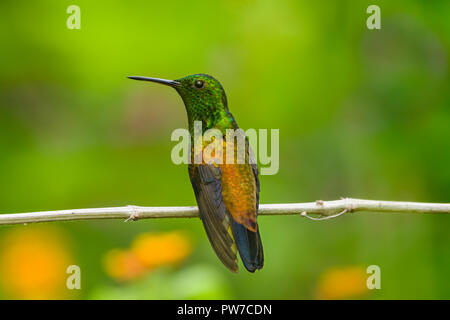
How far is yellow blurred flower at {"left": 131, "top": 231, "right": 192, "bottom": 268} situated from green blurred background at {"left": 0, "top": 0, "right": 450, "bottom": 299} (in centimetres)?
79

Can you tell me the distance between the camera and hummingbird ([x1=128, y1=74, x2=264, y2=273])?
2215 mm

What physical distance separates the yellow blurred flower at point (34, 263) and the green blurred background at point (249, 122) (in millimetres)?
11

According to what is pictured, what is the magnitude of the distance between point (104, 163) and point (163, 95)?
→ 73 cm

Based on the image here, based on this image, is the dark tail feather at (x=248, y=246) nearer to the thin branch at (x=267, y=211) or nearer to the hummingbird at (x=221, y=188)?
the hummingbird at (x=221, y=188)

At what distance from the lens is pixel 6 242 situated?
4.06m

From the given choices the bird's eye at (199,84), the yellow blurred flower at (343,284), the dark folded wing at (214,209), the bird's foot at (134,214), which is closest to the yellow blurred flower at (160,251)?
the dark folded wing at (214,209)

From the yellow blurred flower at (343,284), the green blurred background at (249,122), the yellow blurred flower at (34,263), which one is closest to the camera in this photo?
the yellow blurred flower at (343,284)

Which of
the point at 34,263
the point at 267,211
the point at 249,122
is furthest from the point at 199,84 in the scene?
the point at 34,263

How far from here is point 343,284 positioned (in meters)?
3.67

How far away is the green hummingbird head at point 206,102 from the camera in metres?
2.60

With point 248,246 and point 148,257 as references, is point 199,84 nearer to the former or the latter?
point 248,246

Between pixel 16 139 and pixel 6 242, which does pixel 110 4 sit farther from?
pixel 6 242

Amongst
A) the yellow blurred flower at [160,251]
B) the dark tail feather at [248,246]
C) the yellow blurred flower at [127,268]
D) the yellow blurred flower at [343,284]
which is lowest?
the yellow blurred flower at [343,284]

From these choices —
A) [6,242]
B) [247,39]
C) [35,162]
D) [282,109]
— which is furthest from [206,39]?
[6,242]
